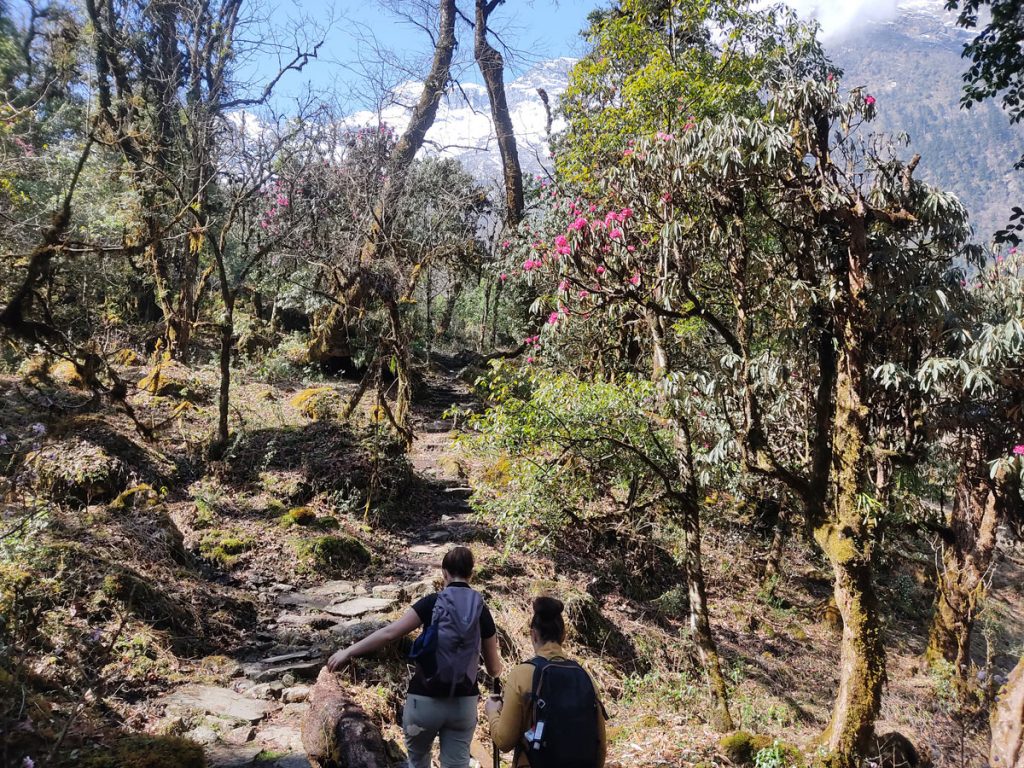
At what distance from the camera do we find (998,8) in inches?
258

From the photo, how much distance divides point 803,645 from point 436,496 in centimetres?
685

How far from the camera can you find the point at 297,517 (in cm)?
899

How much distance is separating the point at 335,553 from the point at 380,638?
18.2 ft

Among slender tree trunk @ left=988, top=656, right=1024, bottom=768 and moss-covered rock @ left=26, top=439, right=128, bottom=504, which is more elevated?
moss-covered rock @ left=26, top=439, right=128, bottom=504

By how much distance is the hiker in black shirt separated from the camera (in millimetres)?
3156

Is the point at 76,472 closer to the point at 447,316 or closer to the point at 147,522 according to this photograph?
the point at 147,522

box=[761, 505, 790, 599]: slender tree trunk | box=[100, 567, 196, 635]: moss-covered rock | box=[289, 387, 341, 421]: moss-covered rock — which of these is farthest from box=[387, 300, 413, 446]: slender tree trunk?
box=[761, 505, 790, 599]: slender tree trunk

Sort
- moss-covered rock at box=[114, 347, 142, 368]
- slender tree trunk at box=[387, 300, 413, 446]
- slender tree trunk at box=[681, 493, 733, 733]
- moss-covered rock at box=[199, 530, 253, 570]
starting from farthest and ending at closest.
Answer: moss-covered rock at box=[114, 347, 142, 368]
slender tree trunk at box=[387, 300, 413, 446]
moss-covered rock at box=[199, 530, 253, 570]
slender tree trunk at box=[681, 493, 733, 733]

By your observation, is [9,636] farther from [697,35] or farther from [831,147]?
[697,35]

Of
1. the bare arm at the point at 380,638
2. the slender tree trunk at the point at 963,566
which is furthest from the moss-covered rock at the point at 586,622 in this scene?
the bare arm at the point at 380,638

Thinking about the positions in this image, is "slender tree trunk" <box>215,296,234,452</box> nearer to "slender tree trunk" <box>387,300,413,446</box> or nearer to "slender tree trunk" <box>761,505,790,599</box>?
"slender tree trunk" <box>387,300,413,446</box>

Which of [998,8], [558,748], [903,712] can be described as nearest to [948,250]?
[998,8]

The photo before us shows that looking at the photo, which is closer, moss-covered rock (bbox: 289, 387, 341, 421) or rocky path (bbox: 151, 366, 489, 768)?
rocky path (bbox: 151, 366, 489, 768)

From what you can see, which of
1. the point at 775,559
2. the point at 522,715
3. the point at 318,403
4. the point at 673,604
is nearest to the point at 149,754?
the point at 522,715
